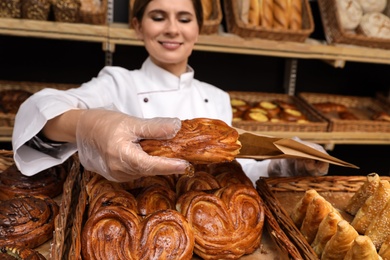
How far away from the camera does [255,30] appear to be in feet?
7.63

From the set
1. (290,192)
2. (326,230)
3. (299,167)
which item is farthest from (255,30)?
(326,230)

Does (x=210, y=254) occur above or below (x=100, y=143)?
below

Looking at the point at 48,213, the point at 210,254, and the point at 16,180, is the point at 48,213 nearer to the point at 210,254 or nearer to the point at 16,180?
the point at 16,180

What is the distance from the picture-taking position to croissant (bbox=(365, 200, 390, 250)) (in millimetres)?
999

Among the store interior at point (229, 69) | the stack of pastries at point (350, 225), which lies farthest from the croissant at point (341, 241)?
the store interior at point (229, 69)

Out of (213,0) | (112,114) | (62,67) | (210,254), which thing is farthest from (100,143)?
(62,67)

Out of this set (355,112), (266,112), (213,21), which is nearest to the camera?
(213,21)

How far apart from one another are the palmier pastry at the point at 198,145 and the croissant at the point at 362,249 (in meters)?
0.32

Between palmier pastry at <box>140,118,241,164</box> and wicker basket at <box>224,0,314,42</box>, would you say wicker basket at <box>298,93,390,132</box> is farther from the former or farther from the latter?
palmier pastry at <box>140,118,241,164</box>

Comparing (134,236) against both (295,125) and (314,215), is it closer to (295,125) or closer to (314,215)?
(314,215)

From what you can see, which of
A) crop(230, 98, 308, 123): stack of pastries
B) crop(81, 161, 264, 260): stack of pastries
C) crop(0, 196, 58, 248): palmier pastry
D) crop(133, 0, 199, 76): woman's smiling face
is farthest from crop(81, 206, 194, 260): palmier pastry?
crop(230, 98, 308, 123): stack of pastries

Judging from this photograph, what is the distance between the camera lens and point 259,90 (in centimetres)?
306

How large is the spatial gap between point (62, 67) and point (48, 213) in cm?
182

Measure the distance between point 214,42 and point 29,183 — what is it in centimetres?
145
